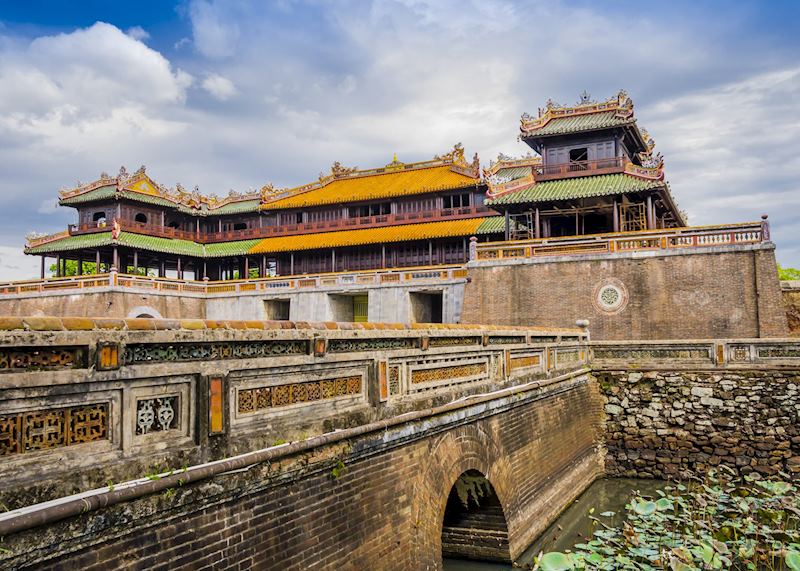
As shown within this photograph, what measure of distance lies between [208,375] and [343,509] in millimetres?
2164

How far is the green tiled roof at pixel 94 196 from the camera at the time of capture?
35.3 meters

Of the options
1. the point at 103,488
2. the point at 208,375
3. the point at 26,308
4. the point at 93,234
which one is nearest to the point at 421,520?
the point at 208,375

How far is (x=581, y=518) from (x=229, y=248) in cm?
2867

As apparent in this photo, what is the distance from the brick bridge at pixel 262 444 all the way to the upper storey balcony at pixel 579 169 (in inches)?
667

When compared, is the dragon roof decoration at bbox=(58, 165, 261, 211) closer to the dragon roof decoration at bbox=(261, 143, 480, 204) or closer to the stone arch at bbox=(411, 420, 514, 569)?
the dragon roof decoration at bbox=(261, 143, 480, 204)

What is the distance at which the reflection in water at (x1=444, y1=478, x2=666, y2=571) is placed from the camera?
10703 millimetres

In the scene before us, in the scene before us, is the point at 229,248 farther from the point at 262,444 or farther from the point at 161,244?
the point at 262,444

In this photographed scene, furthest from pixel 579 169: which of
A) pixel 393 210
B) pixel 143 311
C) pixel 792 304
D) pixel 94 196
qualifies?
pixel 94 196

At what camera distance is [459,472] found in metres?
8.66

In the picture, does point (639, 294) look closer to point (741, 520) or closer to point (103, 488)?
point (741, 520)

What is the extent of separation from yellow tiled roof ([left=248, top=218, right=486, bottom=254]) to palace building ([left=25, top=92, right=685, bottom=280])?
0.09 m

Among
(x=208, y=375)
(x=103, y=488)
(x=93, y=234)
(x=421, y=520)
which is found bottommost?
(x=421, y=520)

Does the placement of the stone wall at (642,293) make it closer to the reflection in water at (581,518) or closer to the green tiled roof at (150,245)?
the reflection in water at (581,518)

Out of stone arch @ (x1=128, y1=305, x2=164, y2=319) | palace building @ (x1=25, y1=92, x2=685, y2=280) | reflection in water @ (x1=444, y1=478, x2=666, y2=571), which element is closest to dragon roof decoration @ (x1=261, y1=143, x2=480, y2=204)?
palace building @ (x1=25, y1=92, x2=685, y2=280)
